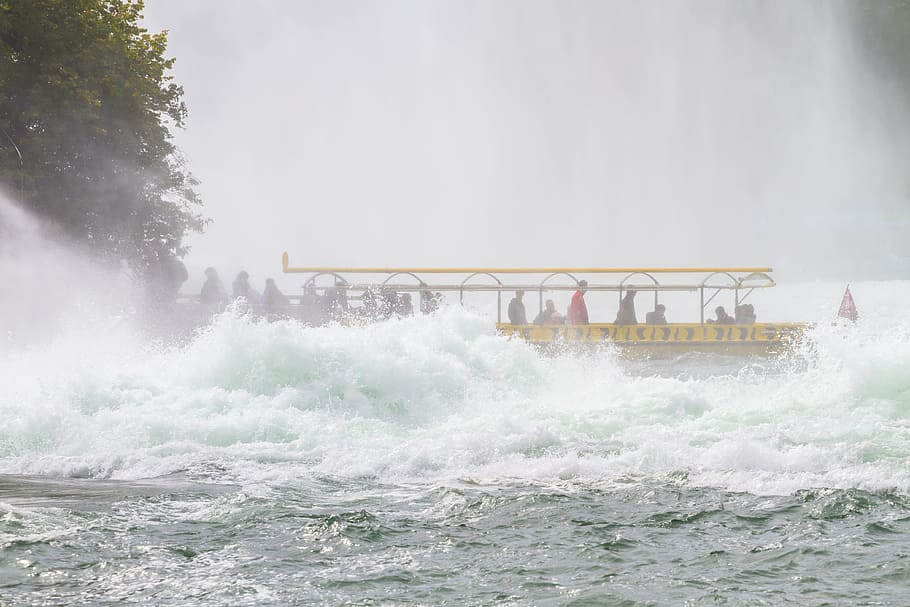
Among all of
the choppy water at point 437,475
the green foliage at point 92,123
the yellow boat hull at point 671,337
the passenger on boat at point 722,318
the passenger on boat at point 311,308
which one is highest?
the green foliage at point 92,123

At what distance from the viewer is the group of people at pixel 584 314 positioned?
24.8m

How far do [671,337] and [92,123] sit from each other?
16.2 metres

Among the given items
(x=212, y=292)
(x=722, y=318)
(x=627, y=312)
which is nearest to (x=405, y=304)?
(x=627, y=312)

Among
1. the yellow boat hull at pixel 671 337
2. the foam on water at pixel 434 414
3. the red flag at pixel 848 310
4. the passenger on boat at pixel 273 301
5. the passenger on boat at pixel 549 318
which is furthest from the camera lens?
the red flag at pixel 848 310

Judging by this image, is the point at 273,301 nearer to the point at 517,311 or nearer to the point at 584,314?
the point at 517,311

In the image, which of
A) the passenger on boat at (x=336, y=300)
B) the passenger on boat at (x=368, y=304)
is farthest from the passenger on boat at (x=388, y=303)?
the passenger on boat at (x=336, y=300)

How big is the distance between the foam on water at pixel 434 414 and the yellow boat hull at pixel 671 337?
5.92 metres

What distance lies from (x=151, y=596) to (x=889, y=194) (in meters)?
82.3

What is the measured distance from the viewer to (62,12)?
89.7 feet

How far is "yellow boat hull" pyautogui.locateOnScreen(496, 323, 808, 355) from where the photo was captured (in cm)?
2420

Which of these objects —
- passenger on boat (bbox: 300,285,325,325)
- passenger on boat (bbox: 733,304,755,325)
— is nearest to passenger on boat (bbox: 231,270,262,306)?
passenger on boat (bbox: 300,285,325,325)

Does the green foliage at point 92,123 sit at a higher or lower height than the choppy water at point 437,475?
higher

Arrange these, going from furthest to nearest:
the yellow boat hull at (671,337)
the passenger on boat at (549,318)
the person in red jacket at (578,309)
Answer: the passenger on boat at (549,318) < the person in red jacket at (578,309) < the yellow boat hull at (671,337)

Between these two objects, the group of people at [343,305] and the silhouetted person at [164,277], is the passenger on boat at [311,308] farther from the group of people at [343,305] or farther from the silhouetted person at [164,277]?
the silhouetted person at [164,277]
